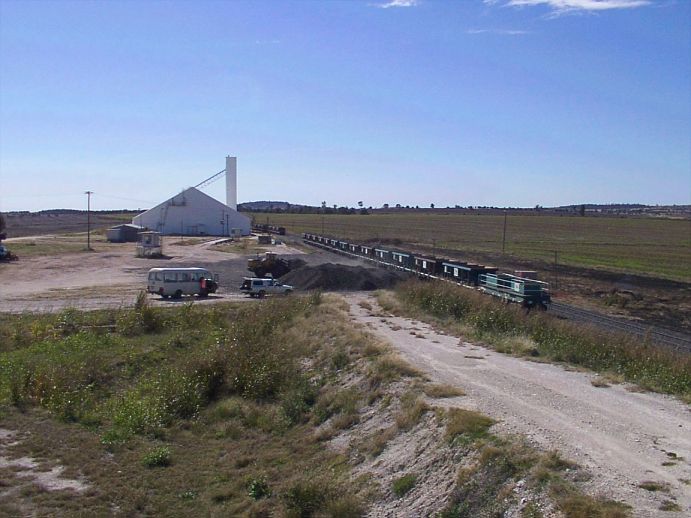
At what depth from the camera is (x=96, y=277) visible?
57906 mm

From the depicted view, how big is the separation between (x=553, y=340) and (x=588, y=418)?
8.44m

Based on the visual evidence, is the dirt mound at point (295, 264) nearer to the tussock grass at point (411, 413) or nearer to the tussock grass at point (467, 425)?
the tussock grass at point (411, 413)

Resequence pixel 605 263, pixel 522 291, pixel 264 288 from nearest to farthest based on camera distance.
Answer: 1. pixel 522 291
2. pixel 264 288
3. pixel 605 263

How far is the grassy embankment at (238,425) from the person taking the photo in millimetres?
11234

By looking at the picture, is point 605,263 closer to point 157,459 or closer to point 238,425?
point 238,425

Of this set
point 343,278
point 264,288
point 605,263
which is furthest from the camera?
point 605,263

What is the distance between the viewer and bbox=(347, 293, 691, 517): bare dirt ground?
9547 millimetres

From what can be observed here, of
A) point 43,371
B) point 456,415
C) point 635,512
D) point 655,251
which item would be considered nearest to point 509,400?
point 456,415

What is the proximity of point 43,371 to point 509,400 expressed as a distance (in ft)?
46.1

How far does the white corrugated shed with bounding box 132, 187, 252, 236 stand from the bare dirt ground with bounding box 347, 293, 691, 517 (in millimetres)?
105360

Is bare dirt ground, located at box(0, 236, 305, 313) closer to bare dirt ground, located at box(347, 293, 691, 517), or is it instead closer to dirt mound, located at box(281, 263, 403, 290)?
dirt mound, located at box(281, 263, 403, 290)

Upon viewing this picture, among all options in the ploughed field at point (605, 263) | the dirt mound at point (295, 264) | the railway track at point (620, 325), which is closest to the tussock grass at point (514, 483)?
the railway track at point (620, 325)

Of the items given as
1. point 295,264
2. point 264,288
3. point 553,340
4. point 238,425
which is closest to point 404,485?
point 238,425

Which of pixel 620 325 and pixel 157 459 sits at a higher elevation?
pixel 620 325
